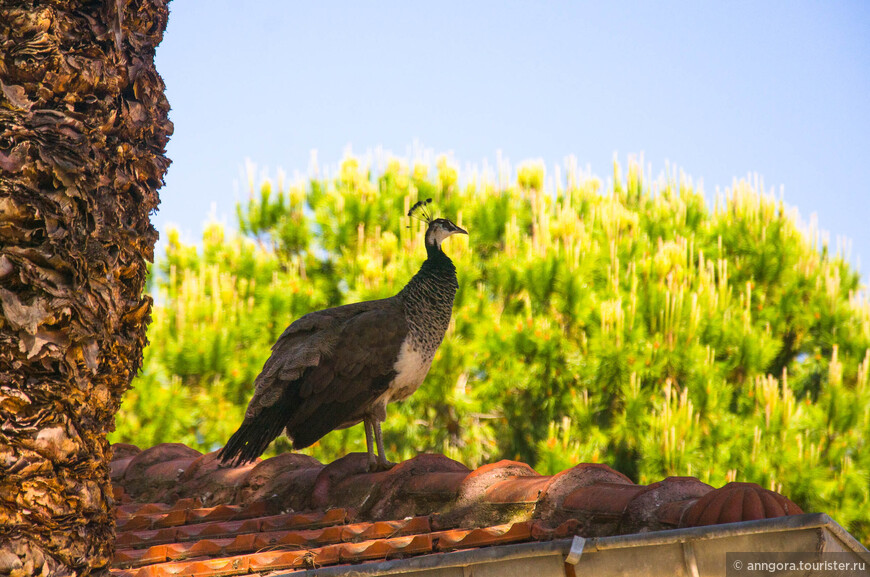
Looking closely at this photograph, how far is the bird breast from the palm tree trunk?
9.46ft

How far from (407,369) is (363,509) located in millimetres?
1297

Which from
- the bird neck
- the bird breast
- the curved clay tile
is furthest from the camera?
the bird neck

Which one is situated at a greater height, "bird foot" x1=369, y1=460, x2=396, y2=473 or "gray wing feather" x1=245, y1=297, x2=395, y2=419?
"gray wing feather" x1=245, y1=297, x2=395, y2=419

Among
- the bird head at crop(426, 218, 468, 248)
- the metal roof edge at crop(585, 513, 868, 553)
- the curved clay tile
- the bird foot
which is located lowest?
the metal roof edge at crop(585, 513, 868, 553)

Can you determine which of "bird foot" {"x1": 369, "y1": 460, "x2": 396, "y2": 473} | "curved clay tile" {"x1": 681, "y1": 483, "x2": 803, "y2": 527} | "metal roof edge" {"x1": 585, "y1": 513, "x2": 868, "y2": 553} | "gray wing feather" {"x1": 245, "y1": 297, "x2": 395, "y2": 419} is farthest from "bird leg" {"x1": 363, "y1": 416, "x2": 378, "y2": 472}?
"metal roof edge" {"x1": 585, "y1": 513, "x2": 868, "y2": 553}

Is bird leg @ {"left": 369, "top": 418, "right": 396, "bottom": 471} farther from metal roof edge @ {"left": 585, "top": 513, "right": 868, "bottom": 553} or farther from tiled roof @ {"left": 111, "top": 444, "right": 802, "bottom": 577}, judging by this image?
metal roof edge @ {"left": 585, "top": 513, "right": 868, "bottom": 553}

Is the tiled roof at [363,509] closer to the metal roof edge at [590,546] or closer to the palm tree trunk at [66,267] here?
the metal roof edge at [590,546]

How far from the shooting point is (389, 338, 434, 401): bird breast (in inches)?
230

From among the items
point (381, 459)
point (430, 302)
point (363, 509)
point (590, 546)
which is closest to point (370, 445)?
point (381, 459)

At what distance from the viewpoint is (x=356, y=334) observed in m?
5.77

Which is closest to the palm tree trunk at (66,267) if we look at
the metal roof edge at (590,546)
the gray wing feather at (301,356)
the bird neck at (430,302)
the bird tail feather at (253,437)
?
the metal roof edge at (590,546)

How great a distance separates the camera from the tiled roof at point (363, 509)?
132 inches

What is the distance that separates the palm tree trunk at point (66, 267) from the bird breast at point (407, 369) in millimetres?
2885

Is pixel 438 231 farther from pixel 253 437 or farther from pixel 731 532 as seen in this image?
pixel 731 532
